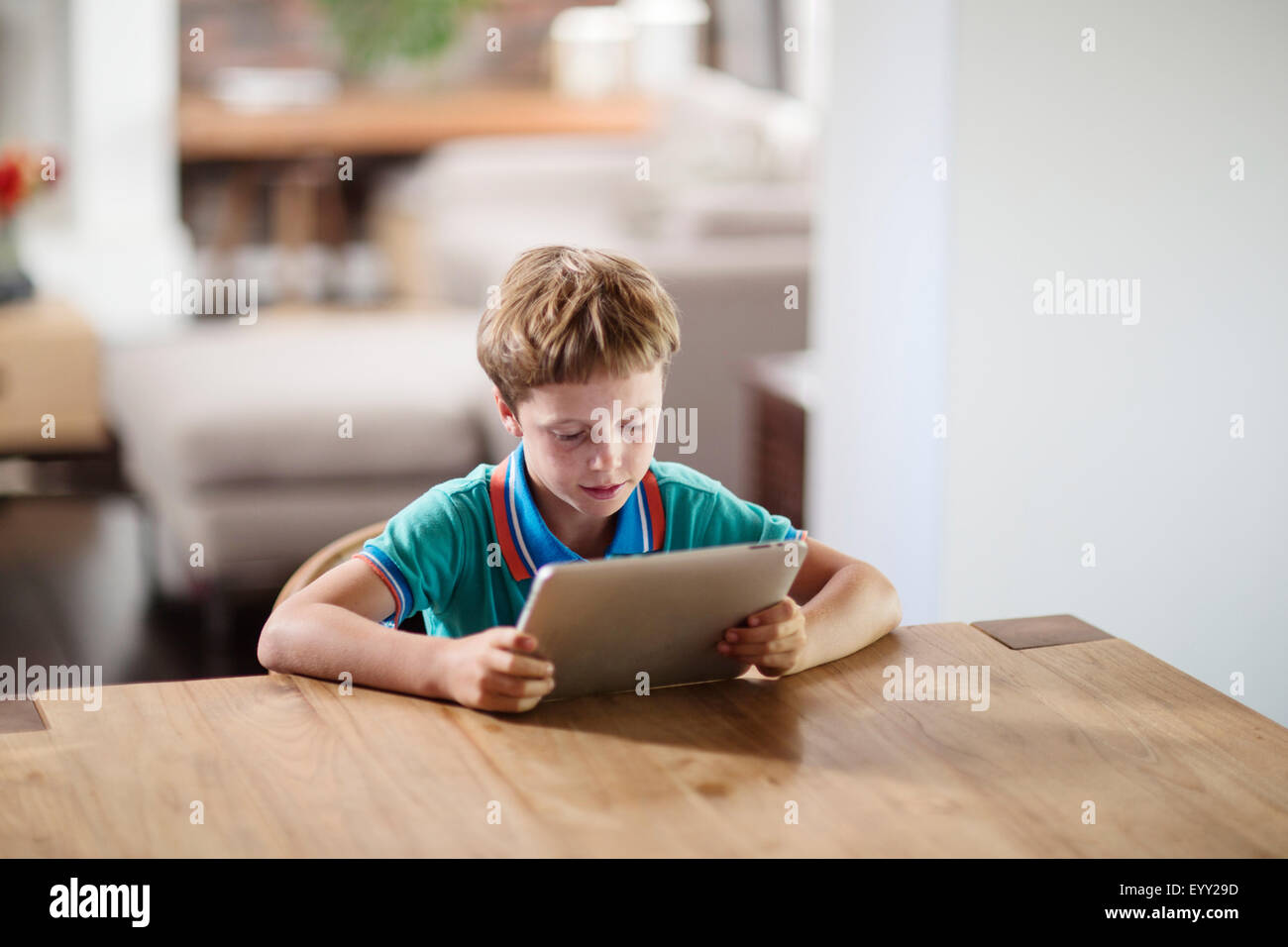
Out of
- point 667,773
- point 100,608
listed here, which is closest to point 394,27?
point 100,608

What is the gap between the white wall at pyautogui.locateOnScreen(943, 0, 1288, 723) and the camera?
77.4 inches

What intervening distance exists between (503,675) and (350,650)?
15 cm

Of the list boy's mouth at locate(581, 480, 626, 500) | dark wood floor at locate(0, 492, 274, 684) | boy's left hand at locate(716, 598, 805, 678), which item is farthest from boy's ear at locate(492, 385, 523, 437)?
dark wood floor at locate(0, 492, 274, 684)

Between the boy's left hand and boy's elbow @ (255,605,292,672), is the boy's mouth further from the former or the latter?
boy's elbow @ (255,605,292,672)

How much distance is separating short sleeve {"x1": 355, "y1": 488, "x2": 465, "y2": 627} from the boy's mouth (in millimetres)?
138

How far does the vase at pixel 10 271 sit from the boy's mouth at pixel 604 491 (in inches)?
138

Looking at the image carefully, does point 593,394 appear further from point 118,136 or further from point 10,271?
point 118,136

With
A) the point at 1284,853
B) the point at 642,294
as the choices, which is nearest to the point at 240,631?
the point at 642,294

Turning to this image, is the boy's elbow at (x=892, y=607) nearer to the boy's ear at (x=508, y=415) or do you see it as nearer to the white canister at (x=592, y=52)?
the boy's ear at (x=508, y=415)

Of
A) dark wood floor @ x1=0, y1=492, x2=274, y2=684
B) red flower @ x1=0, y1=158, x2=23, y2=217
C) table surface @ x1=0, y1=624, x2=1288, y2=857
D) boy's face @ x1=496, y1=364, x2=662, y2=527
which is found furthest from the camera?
red flower @ x1=0, y1=158, x2=23, y2=217

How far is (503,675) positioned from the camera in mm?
1140

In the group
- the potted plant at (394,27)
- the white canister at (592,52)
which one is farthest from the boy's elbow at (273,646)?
the white canister at (592,52)

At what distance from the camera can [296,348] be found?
3.44 meters
